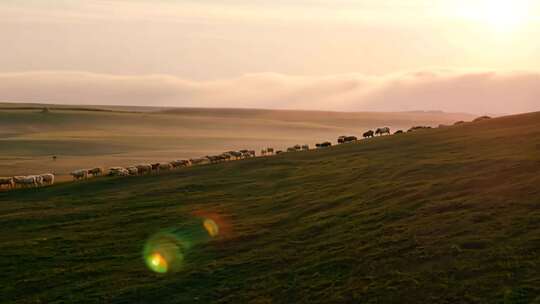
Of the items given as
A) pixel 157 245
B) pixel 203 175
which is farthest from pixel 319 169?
pixel 157 245

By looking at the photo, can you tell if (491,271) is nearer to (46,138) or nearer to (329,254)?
(329,254)

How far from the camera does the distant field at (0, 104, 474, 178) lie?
242 feet

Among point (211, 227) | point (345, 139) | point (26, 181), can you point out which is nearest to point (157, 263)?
point (211, 227)

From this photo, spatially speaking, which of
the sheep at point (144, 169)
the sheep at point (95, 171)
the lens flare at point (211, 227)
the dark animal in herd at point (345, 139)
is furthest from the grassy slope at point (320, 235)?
the dark animal in herd at point (345, 139)

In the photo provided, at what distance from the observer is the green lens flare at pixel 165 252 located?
73.3ft

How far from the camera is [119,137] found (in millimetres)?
109750

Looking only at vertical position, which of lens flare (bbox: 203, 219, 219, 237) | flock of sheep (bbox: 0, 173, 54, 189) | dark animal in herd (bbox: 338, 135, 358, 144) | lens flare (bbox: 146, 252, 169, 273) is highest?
dark animal in herd (bbox: 338, 135, 358, 144)

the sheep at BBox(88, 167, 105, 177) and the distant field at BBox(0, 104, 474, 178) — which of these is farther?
the distant field at BBox(0, 104, 474, 178)

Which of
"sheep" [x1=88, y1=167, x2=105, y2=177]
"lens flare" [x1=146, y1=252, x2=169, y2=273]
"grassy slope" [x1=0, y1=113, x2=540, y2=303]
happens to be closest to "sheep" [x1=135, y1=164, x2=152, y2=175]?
"sheep" [x1=88, y1=167, x2=105, y2=177]

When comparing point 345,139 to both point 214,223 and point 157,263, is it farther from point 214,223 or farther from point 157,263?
point 157,263

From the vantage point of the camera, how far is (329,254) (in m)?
20.8

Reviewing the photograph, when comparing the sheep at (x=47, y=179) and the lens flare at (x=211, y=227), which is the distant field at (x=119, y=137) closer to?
the sheep at (x=47, y=179)

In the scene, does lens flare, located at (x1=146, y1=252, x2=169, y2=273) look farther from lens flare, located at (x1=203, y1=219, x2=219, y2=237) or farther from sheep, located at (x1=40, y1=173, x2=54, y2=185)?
sheep, located at (x1=40, y1=173, x2=54, y2=185)

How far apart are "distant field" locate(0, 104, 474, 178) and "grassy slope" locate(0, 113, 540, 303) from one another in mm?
28316
